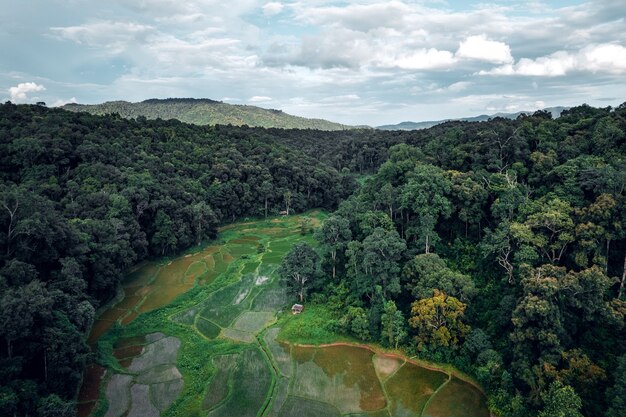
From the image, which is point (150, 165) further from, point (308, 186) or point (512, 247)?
point (512, 247)

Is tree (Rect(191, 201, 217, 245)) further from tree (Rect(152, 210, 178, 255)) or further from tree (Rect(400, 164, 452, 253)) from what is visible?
tree (Rect(400, 164, 452, 253))

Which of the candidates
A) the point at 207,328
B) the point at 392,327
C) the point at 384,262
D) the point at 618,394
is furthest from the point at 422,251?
the point at 207,328

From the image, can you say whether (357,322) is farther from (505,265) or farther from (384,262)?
(505,265)

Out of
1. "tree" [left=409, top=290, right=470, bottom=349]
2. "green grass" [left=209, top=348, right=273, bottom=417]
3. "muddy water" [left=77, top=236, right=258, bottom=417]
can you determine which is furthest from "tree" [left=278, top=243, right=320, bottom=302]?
"tree" [left=409, top=290, right=470, bottom=349]

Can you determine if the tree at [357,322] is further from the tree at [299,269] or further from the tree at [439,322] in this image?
the tree at [299,269]

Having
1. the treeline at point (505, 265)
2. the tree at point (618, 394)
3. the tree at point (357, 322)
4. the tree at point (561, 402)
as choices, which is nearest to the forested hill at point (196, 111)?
the treeline at point (505, 265)
